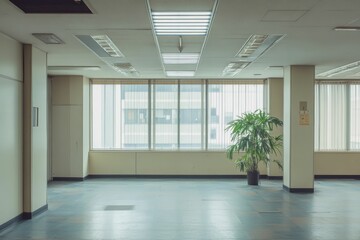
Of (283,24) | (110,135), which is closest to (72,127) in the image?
(110,135)

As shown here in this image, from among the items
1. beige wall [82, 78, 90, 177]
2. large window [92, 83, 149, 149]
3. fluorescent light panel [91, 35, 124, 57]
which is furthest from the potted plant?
fluorescent light panel [91, 35, 124, 57]

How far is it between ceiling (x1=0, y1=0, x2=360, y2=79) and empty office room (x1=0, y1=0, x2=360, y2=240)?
32mm

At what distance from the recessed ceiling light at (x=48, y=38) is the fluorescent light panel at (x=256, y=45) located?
110 inches

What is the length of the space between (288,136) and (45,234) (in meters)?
5.48

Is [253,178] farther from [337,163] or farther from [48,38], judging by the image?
[48,38]

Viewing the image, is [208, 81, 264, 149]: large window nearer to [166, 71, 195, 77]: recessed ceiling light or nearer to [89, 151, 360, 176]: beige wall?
[89, 151, 360, 176]: beige wall

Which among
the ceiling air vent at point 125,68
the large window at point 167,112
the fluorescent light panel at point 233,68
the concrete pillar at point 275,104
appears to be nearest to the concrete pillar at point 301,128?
the fluorescent light panel at point 233,68

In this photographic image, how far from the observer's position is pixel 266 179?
35.2ft

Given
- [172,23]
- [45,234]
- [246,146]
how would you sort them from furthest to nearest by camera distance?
1. [246,146]
2. [45,234]
3. [172,23]

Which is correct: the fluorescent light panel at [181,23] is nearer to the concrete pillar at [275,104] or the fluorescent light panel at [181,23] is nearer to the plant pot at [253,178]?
the plant pot at [253,178]

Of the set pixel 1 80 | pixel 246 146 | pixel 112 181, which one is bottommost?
pixel 112 181

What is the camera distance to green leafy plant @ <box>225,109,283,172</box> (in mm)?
9617

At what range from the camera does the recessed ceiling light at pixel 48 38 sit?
214 inches

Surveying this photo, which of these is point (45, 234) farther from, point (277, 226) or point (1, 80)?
point (277, 226)
